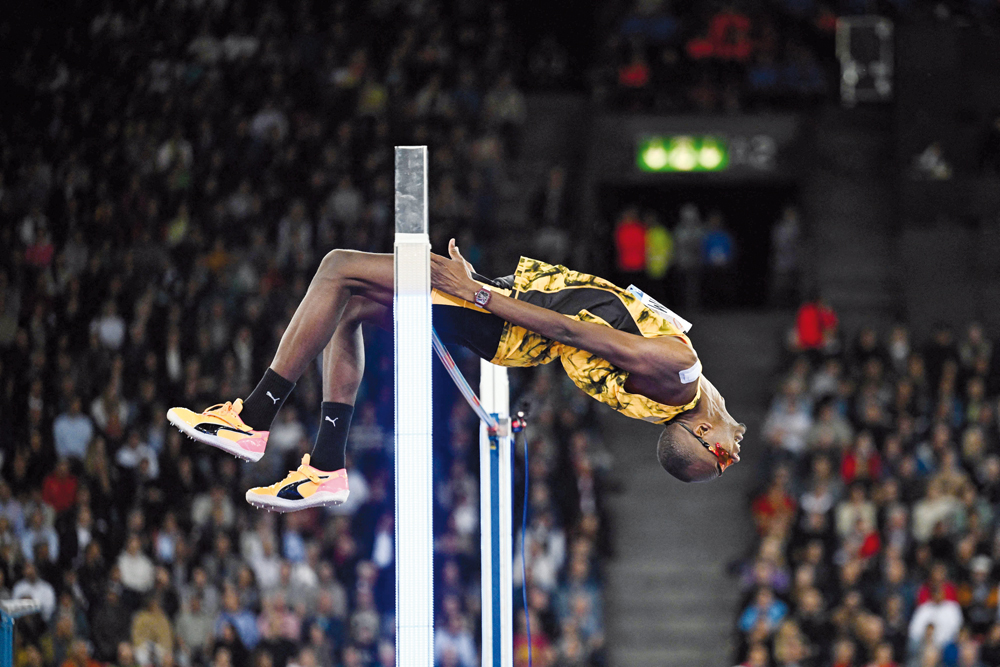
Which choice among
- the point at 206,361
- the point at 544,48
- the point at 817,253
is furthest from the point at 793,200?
the point at 206,361

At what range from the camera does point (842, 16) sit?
49.7 ft

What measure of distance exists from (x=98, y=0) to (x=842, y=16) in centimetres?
860

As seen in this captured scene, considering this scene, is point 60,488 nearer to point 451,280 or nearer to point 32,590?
point 32,590

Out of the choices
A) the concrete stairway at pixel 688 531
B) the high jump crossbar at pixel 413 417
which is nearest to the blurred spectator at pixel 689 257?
the concrete stairway at pixel 688 531

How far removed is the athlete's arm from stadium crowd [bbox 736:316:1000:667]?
17.9 feet

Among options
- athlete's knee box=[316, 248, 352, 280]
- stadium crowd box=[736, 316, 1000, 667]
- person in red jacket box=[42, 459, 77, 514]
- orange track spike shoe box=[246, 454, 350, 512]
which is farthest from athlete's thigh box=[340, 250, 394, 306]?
person in red jacket box=[42, 459, 77, 514]

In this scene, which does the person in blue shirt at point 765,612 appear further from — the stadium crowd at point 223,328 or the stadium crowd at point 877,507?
the stadium crowd at point 223,328

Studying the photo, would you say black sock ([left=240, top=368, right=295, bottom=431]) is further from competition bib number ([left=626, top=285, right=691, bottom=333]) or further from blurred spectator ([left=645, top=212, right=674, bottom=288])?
blurred spectator ([left=645, top=212, right=674, bottom=288])

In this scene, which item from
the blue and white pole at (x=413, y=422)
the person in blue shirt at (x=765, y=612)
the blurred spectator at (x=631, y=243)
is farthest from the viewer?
the blurred spectator at (x=631, y=243)

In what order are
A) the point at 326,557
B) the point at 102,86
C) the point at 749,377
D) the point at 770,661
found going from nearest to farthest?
1. the point at 770,661
2. the point at 326,557
3. the point at 749,377
4. the point at 102,86

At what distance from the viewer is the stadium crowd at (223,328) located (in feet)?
32.9

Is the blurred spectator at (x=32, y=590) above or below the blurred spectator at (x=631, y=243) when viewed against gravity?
below

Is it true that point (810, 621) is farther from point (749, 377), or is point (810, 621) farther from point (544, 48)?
point (544, 48)

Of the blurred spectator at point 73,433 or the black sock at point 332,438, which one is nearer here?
the black sock at point 332,438
